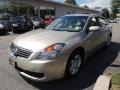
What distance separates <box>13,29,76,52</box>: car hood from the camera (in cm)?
487

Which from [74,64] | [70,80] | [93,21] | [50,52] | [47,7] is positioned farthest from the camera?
[47,7]

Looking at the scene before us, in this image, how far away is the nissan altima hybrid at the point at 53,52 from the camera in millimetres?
4680

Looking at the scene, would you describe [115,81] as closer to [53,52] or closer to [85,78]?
[85,78]

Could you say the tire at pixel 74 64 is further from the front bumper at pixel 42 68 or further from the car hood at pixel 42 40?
the car hood at pixel 42 40

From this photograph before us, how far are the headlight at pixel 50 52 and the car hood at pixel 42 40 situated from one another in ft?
0.31

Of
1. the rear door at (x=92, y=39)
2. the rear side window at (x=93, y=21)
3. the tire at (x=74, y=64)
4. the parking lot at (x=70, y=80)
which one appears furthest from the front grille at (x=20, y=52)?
the rear side window at (x=93, y=21)

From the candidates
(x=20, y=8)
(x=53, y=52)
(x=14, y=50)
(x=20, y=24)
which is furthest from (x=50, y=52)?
(x=20, y=8)

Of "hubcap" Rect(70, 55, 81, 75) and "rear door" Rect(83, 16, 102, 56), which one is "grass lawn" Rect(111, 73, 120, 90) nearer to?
"hubcap" Rect(70, 55, 81, 75)

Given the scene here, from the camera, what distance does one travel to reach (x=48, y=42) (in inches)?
197

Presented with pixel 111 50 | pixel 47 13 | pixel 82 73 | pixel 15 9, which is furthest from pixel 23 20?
pixel 47 13

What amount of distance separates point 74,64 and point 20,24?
1411 centimetres

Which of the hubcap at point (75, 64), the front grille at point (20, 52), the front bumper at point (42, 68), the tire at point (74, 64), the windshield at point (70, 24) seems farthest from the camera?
the windshield at point (70, 24)

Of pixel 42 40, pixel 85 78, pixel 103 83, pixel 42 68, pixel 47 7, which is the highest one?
pixel 42 40

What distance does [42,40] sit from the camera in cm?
514
